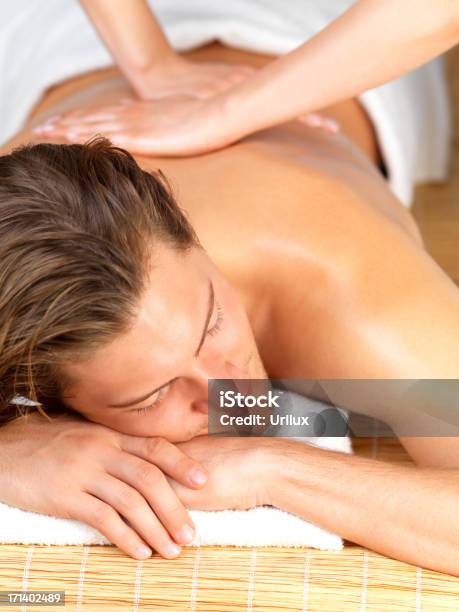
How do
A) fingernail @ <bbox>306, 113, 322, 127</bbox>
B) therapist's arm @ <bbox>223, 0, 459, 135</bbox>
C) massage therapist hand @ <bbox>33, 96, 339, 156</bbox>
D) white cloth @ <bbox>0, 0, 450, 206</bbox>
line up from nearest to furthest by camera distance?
1. therapist's arm @ <bbox>223, 0, 459, 135</bbox>
2. massage therapist hand @ <bbox>33, 96, 339, 156</bbox>
3. fingernail @ <bbox>306, 113, 322, 127</bbox>
4. white cloth @ <bbox>0, 0, 450, 206</bbox>

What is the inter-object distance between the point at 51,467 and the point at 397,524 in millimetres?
427

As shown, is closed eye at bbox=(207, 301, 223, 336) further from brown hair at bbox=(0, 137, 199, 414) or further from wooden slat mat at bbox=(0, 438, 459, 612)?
wooden slat mat at bbox=(0, 438, 459, 612)

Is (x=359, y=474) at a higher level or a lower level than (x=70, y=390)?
lower

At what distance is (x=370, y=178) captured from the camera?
173 centimetres

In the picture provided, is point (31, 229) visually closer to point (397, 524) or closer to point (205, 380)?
point (205, 380)

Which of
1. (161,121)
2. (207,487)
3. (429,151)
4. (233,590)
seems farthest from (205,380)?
(429,151)

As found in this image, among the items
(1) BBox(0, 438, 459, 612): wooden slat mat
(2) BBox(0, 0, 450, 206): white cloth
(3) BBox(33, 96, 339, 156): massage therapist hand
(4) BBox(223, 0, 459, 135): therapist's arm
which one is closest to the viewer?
(1) BBox(0, 438, 459, 612): wooden slat mat

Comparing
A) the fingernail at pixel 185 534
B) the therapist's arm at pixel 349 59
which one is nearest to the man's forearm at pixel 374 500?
the fingernail at pixel 185 534

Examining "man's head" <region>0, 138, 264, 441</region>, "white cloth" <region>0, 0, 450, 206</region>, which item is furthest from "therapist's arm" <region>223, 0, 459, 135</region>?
"white cloth" <region>0, 0, 450, 206</region>

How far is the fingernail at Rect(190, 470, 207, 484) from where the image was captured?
1259 mm

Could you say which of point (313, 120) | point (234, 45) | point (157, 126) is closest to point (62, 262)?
point (157, 126)

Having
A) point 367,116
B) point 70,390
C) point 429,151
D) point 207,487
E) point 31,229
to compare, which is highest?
point 31,229

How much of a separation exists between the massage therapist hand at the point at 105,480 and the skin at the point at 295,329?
13 mm

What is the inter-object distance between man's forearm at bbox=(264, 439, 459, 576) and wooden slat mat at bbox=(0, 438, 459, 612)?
0.03 metres
